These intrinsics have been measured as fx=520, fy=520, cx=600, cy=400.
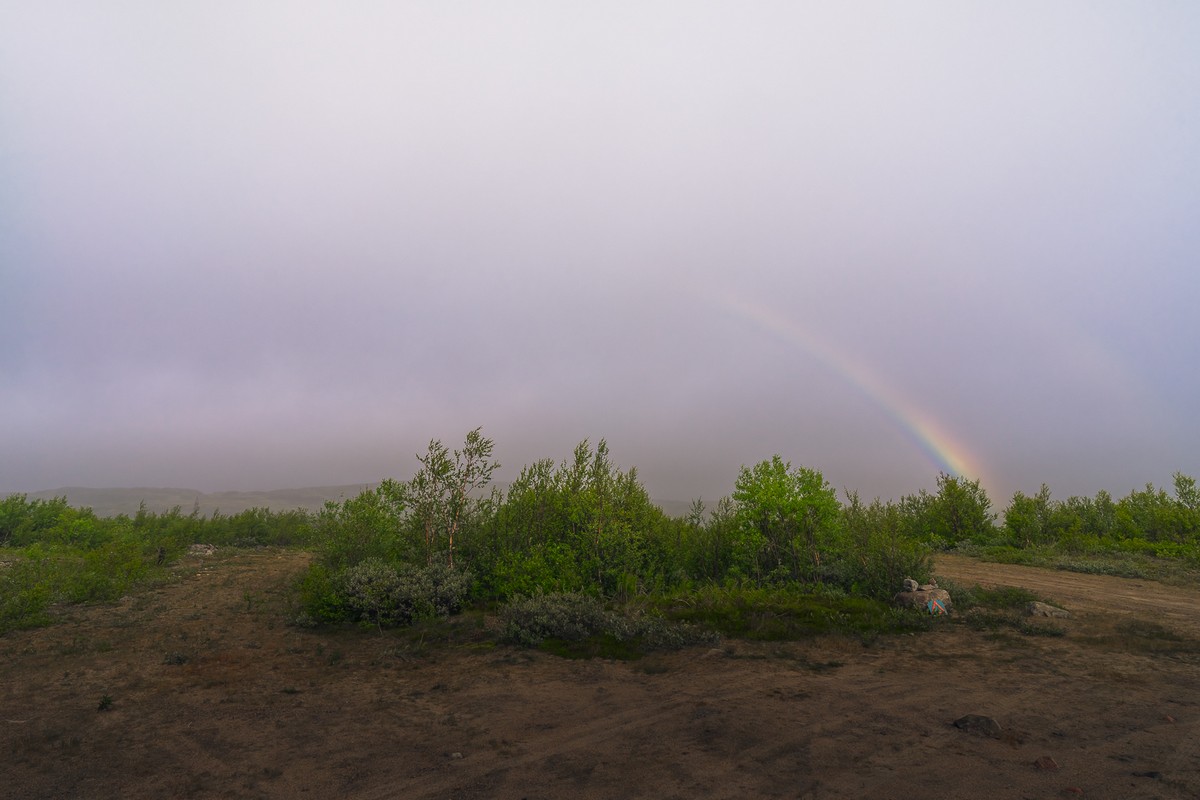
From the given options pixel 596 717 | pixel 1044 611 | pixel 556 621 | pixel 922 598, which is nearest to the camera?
pixel 596 717

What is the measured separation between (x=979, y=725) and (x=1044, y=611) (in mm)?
9294

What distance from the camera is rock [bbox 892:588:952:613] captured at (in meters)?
13.3

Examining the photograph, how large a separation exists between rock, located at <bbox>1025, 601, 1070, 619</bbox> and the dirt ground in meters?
0.71

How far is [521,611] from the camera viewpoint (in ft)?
39.3

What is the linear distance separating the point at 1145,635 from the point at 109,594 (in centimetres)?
2796

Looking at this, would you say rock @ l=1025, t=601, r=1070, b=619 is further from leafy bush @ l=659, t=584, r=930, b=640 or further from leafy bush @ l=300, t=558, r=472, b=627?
leafy bush @ l=300, t=558, r=472, b=627

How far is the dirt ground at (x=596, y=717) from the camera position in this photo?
5512 mm

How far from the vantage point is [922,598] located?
44.3 feet

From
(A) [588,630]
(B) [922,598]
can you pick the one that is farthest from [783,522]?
(A) [588,630]

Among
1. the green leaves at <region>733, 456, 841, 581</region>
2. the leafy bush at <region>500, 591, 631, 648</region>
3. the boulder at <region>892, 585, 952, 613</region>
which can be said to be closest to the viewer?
the leafy bush at <region>500, 591, 631, 648</region>

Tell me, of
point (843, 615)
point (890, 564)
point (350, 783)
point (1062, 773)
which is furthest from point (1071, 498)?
point (350, 783)

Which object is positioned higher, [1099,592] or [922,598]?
[922,598]

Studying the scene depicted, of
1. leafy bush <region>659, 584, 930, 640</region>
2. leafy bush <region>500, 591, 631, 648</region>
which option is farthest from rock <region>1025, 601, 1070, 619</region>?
leafy bush <region>500, 591, 631, 648</region>

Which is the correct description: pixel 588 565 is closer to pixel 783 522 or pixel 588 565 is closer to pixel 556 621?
pixel 556 621
